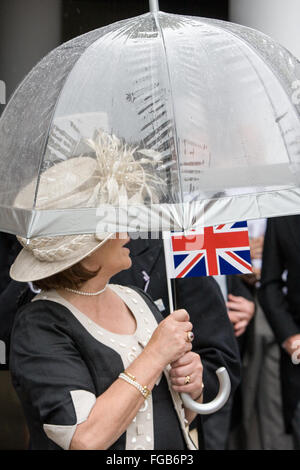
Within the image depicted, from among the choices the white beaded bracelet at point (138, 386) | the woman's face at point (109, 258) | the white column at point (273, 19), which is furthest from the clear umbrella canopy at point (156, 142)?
the white column at point (273, 19)

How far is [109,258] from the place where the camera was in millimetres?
2279

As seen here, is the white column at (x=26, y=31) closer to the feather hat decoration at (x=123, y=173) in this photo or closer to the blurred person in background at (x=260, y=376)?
the blurred person in background at (x=260, y=376)

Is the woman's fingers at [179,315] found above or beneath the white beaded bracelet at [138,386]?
above

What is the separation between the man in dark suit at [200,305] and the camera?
2551mm

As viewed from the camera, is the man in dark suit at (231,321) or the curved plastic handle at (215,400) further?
the man in dark suit at (231,321)

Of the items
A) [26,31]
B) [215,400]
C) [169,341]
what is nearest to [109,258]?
[169,341]

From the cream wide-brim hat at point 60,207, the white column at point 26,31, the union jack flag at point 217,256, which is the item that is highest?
the white column at point 26,31

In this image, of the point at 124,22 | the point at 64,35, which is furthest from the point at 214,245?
the point at 64,35

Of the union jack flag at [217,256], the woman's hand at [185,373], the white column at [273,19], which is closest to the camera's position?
the woman's hand at [185,373]

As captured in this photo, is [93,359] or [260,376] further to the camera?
[260,376]

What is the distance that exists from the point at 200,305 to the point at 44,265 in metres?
0.70

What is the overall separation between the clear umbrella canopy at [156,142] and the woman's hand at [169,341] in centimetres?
35

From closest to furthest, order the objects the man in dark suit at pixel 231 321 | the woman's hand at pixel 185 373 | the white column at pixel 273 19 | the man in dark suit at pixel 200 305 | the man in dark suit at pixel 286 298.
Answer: the woman's hand at pixel 185 373, the man in dark suit at pixel 200 305, the man in dark suit at pixel 286 298, the man in dark suit at pixel 231 321, the white column at pixel 273 19

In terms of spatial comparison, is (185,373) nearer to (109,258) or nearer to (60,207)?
(109,258)
